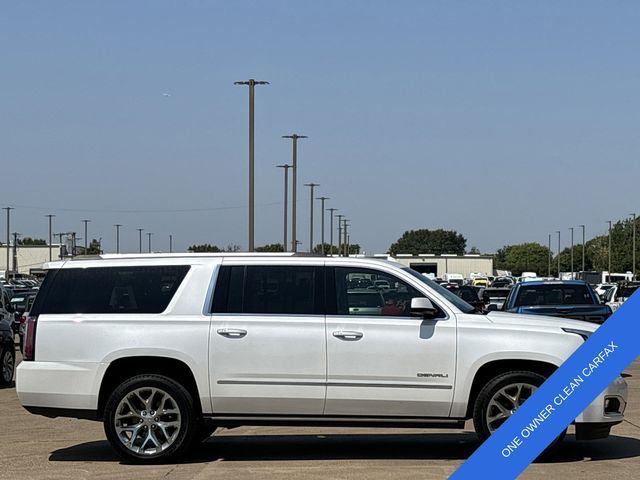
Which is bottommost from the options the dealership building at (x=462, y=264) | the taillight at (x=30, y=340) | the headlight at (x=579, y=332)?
the dealership building at (x=462, y=264)

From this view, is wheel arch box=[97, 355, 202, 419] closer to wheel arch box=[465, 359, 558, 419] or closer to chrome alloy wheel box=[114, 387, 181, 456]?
chrome alloy wheel box=[114, 387, 181, 456]

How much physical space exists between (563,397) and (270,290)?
22.5 ft

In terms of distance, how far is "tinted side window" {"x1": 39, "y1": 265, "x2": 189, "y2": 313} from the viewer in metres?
10.3

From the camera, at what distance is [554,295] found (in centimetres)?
2211

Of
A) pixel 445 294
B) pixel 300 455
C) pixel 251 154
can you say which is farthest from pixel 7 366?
pixel 251 154

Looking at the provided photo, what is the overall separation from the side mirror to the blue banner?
6.05 meters

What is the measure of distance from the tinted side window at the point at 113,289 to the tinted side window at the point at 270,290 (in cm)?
45

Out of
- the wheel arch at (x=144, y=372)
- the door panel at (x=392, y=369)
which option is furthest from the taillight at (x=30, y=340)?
the door panel at (x=392, y=369)

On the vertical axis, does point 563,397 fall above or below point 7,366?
above

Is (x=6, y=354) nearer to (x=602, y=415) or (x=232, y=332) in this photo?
(x=232, y=332)

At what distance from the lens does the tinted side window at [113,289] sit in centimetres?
1030

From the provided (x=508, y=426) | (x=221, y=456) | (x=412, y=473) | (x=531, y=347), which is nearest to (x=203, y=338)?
(x=221, y=456)

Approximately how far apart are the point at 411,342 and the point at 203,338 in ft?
6.15

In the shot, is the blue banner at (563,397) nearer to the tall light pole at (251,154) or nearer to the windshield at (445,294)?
the windshield at (445,294)
